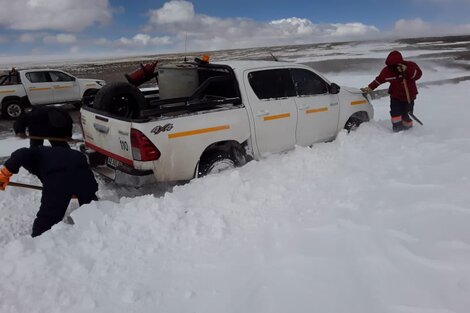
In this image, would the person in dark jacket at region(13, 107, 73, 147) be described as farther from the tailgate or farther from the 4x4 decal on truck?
the 4x4 decal on truck

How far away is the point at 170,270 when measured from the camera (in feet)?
10.2

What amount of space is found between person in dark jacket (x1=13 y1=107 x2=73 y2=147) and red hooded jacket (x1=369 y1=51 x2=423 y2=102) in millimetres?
5418

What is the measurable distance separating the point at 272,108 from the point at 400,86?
3177 mm

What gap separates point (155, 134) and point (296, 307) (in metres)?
2.56

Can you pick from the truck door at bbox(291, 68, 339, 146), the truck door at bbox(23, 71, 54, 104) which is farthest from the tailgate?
the truck door at bbox(23, 71, 54, 104)

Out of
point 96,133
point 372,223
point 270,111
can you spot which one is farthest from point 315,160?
point 96,133

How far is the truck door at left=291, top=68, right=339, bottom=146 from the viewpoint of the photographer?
5879 millimetres

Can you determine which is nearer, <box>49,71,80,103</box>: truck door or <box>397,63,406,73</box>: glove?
<box>397,63,406,73</box>: glove

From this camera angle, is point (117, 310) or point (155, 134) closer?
point (117, 310)

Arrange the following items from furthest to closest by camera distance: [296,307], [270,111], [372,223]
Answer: [270,111], [372,223], [296,307]

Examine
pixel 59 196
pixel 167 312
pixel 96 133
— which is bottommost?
pixel 167 312

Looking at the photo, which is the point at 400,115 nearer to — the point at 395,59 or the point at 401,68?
the point at 401,68

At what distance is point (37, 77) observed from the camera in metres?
13.6

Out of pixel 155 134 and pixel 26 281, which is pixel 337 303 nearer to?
pixel 26 281
